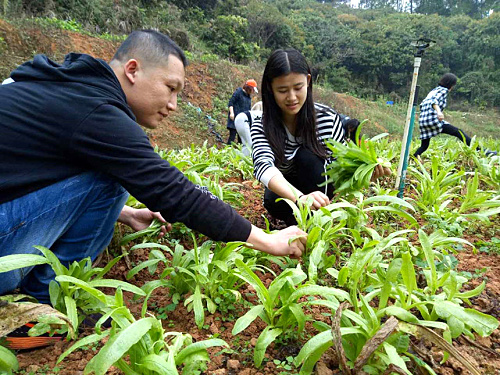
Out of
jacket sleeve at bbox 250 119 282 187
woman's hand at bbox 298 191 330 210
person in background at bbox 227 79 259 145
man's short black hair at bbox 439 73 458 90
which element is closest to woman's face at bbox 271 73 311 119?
jacket sleeve at bbox 250 119 282 187

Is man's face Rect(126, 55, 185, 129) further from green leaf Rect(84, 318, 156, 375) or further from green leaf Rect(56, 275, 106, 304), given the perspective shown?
green leaf Rect(84, 318, 156, 375)

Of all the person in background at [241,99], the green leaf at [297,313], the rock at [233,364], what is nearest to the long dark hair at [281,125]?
the green leaf at [297,313]

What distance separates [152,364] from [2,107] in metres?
1.17

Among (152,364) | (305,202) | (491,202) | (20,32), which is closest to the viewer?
(152,364)

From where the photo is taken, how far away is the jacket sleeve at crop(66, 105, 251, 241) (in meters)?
1.42

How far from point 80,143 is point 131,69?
18.9 inches

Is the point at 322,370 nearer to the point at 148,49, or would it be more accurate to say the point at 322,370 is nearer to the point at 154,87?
the point at 154,87

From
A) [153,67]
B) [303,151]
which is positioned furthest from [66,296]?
[303,151]

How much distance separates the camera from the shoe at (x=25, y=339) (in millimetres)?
1371

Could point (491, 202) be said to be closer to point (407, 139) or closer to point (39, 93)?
point (407, 139)

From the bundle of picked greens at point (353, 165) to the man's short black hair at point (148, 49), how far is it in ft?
4.19

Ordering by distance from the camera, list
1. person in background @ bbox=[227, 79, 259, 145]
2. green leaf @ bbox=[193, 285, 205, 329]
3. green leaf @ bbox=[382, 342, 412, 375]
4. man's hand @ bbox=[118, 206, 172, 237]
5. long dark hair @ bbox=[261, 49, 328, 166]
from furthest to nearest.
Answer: person in background @ bbox=[227, 79, 259, 145] → long dark hair @ bbox=[261, 49, 328, 166] → man's hand @ bbox=[118, 206, 172, 237] → green leaf @ bbox=[193, 285, 205, 329] → green leaf @ bbox=[382, 342, 412, 375]

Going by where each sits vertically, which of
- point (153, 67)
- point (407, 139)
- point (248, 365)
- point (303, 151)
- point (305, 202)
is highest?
point (153, 67)

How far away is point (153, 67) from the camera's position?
5.59ft
